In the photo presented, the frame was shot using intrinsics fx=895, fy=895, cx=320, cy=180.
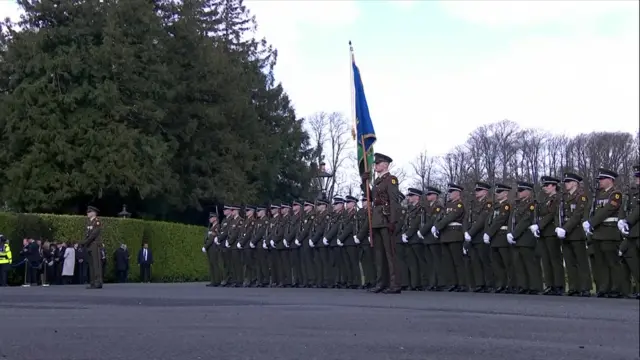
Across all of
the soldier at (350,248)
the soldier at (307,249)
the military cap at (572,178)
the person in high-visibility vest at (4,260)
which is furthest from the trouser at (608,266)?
the person in high-visibility vest at (4,260)

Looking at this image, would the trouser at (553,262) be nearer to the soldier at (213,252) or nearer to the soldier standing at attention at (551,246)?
the soldier standing at attention at (551,246)

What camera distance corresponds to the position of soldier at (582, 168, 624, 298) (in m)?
13.7

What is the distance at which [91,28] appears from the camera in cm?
4025

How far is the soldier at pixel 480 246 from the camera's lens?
52.7 ft

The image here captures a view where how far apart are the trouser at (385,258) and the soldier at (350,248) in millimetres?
2686

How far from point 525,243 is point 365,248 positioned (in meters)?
4.06

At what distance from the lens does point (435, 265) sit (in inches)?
669

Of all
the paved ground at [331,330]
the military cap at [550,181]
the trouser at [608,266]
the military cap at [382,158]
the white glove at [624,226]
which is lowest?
the paved ground at [331,330]

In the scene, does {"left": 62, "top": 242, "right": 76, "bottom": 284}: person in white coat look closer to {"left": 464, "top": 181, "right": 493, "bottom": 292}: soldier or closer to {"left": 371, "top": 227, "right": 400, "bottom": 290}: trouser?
{"left": 371, "top": 227, "right": 400, "bottom": 290}: trouser

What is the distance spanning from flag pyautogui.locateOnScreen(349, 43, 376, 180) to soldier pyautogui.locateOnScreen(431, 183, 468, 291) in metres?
1.64

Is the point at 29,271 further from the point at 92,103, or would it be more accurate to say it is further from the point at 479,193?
the point at 479,193

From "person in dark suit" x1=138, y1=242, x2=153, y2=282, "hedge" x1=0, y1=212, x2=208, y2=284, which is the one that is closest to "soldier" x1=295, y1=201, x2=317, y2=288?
"hedge" x1=0, y1=212, x2=208, y2=284

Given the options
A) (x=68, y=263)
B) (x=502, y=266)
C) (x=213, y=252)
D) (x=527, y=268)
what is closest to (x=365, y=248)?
(x=502, y=266)

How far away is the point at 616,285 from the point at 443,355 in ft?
24.4
